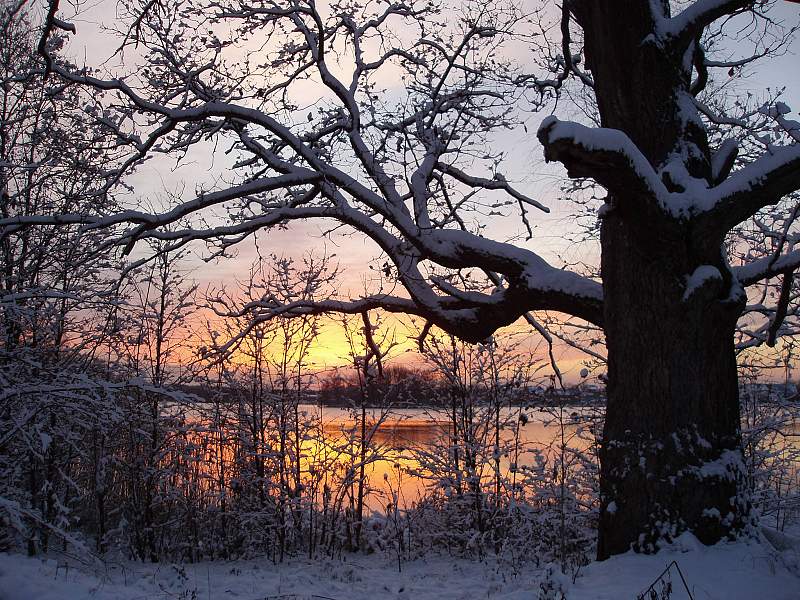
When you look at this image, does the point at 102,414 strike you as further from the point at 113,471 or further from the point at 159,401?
the point at 113,471

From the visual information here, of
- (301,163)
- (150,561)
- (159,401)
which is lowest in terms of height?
(150,561)

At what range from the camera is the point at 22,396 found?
19.0 ft

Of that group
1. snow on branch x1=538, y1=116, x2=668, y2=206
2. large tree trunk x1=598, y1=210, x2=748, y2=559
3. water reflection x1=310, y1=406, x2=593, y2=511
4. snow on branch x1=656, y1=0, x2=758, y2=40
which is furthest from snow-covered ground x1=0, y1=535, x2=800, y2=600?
snow on branch x1=656, y1=0, x2=758, y2=40

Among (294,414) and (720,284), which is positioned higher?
(720,284)

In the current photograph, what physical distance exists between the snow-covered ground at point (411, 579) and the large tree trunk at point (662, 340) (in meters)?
0.31

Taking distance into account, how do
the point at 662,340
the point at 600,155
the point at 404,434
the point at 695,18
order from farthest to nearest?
the point at 404,434
the point at 695,18
the point at 662,340
the point at 600,155

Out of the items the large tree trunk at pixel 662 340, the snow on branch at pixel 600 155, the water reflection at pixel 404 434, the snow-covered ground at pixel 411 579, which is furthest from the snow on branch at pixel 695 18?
the water reflection at pixel 404 434

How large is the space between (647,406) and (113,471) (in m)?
9.85

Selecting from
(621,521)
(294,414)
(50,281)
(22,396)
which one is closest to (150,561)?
(294,414)

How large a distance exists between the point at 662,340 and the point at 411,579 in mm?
4325

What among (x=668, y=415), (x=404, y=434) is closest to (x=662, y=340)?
(x=668, y=415)

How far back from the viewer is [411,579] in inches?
292

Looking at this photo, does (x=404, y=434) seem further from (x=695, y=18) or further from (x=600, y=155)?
(x=695, y=18)

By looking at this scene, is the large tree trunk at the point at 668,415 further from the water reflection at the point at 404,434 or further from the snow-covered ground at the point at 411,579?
the water reflection at the point at 404,434
